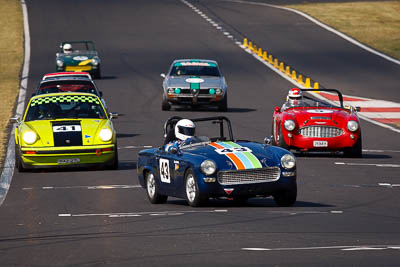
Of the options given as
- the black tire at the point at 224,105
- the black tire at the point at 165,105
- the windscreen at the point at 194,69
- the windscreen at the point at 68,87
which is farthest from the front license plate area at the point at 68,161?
the windscreen at the point at 194,69

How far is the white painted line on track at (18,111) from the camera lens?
17672 millimetres

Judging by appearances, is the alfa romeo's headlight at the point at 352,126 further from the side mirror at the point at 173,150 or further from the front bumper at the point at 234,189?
the front bumper at the point at 234,189

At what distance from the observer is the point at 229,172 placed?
13.5 meters

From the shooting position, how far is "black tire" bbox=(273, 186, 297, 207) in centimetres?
1373

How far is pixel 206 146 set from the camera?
564 inches

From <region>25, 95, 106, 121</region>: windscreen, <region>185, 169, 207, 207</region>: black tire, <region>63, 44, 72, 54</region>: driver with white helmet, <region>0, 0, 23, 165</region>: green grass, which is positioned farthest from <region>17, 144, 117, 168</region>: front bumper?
<region>63, 44, 72, 54</region>: driver with white helmet

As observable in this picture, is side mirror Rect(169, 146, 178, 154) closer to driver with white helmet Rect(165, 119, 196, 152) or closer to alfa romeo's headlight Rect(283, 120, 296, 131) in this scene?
driver with white helmet Rect(165, 119, 196, 152)

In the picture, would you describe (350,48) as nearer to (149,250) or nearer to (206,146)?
(206,146)

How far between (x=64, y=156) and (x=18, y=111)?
1241 cm

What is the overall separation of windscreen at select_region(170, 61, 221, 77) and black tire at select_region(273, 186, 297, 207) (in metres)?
18.0

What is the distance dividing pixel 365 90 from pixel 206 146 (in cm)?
2364

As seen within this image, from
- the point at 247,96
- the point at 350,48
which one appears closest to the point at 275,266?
the point at 247,96

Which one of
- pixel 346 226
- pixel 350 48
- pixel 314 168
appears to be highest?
pixel 346 226

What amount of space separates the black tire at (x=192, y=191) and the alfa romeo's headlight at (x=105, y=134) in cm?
577
